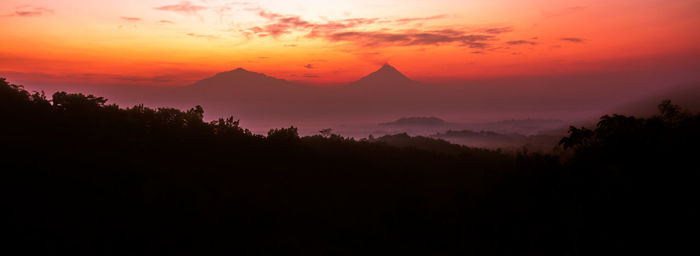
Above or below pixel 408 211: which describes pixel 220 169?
above

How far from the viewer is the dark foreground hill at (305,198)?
8078 millimetres

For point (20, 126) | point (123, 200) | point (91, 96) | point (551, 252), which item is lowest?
point (551, 252)

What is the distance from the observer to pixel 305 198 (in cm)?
1085

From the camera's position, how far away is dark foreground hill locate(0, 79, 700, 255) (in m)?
8.08

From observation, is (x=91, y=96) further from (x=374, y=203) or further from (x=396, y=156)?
(x=396, y=156)

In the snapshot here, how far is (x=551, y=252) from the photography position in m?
8.13

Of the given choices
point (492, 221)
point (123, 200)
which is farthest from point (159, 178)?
point (492, 221)

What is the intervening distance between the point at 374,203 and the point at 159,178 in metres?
5.91

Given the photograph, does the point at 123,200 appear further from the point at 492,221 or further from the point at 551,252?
the point at 551,252

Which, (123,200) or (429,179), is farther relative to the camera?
(429,179)

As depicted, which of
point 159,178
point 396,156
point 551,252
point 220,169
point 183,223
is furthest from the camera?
point 396,156

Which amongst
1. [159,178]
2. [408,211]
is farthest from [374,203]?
[159,178]

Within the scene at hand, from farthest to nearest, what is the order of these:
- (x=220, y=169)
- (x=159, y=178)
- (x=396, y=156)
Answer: (x=396, y=156), (x=220, y=169), (x=159, y=178)

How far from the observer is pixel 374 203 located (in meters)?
11.1
